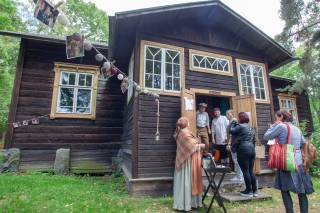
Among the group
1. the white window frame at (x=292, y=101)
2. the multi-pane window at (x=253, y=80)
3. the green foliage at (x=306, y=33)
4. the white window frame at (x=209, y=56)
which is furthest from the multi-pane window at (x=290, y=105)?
the white window frame at (x=209, y=56)

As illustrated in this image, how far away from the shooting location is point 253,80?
7551mm

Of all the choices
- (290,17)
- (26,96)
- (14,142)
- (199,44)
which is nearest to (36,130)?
(14,142)

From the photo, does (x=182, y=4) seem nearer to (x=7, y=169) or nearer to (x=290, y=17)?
(x=290, y=17)

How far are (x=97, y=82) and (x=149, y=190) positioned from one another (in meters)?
5.34

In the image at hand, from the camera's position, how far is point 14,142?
25.9ft

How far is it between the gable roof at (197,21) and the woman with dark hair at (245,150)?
3.49 m

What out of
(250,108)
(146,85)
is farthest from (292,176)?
(146,85)

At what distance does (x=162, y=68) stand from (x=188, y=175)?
3074mm

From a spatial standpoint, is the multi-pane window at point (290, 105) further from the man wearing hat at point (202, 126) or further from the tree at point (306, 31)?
the man wearing hat at point (202, 126)

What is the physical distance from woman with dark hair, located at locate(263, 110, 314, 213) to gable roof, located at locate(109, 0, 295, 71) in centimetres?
412

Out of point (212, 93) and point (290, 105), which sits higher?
point (290, 105)

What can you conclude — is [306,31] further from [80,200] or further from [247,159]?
[80,200]

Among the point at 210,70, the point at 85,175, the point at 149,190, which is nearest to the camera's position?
the point at 149,190

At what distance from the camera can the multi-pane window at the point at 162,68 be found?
610 centimetres
